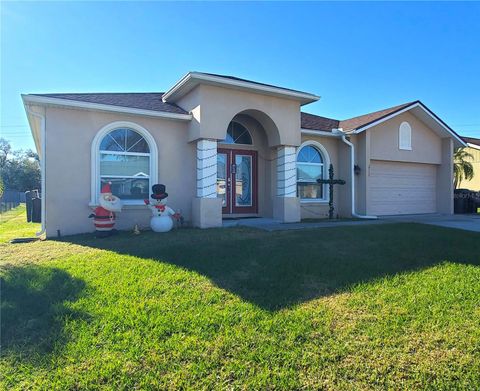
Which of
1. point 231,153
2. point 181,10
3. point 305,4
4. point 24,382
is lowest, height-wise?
point 24,382

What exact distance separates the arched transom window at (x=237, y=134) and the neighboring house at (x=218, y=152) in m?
0.04

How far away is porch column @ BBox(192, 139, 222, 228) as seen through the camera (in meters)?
9.81

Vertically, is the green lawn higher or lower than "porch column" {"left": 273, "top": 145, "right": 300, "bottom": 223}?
lower

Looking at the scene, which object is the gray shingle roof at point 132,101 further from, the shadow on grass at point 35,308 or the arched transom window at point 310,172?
the shadow on grass at point 35,308

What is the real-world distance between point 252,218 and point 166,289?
733 centimetres

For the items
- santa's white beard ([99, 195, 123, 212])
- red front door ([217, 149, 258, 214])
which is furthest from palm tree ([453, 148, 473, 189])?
santa's white beard ([99, 195, 123, 212])

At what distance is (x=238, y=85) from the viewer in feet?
33.0

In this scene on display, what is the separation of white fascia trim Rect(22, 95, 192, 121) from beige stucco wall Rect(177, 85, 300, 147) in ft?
2.00

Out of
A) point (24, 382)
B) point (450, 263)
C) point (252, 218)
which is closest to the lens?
point (24, 382)

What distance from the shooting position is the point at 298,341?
3.25m

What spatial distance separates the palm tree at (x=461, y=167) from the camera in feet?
75.6

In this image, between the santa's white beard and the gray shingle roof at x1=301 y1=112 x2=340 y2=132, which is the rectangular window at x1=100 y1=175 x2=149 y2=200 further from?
the gray shingle roof at x1=301 y1=112 x2=340 y2=132

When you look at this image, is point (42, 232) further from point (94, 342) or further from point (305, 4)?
point (305, 4)

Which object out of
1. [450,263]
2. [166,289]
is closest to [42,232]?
[166,289]
